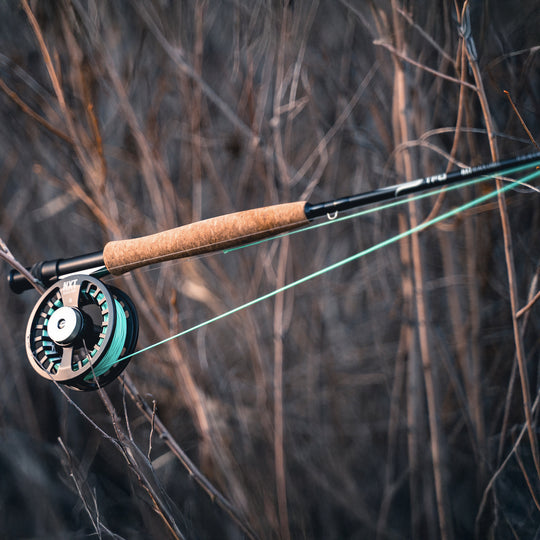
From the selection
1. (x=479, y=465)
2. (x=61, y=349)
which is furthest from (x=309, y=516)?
(x=61, y=349)

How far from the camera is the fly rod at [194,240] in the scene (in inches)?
32.5

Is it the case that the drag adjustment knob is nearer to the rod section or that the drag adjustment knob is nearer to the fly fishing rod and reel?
the fly fishing rod and reel

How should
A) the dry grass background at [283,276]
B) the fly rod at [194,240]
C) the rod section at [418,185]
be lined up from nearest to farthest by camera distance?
the rod section at [418,185] < the fly rod at [194,240] < the dry grass background at [283,276]

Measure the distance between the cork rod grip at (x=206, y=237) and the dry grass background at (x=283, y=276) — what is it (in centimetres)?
35

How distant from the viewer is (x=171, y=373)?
1.62m

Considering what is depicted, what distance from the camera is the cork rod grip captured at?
0.84 m

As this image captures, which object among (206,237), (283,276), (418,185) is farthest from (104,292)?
(283,276)

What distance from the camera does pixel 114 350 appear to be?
0.87 meters

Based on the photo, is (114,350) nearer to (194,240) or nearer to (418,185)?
(194,240)

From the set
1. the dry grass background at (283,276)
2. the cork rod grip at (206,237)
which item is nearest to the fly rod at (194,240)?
the cork rod grip at (206,237)

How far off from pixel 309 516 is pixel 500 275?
104 cm

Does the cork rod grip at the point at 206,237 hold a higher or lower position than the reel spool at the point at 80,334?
higher

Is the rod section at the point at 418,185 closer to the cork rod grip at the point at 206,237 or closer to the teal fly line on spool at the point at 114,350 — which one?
the cork rod grip at the point at 206,237

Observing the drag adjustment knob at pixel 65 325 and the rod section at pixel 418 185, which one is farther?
the drag adjustment knob at pixel 65 325
